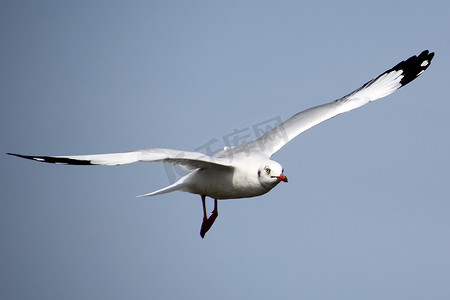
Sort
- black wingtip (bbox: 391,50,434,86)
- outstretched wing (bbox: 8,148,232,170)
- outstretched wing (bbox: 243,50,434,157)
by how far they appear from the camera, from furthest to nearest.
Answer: black wingtip (bbox: 391,50,434,86)
outstretched wing (bbox: 243,50,434,157)
outstretched wing (bbox: 8,148,232,170)

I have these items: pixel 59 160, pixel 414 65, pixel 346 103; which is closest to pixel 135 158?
pixel 59 160

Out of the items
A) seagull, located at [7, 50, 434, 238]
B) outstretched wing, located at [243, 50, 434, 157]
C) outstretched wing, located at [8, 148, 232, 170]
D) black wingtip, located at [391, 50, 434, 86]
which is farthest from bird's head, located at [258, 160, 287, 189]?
black wingtip, located at [391, 50, 434, 86]

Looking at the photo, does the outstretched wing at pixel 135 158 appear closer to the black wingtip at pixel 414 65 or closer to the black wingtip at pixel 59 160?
the black wingtip at pixel 59 160

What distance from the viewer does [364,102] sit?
12266 millimetres

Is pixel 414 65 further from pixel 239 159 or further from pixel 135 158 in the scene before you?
pixel 135 158

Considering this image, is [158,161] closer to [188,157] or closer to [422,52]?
[188,157]

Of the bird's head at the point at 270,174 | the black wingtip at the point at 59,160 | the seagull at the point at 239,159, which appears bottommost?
the bird's head at the point at 270,174

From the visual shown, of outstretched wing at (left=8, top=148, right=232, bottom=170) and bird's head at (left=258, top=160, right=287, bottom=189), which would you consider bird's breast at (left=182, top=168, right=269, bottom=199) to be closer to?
bird's head at (left=258, top=160, right=287, bottom=189)

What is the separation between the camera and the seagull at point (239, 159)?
8805 mm

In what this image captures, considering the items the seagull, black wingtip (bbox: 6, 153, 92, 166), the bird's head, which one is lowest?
the bird's head

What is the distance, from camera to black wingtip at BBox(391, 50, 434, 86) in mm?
13453

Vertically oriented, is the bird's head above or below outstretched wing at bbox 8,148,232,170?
below

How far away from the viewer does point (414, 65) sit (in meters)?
13.7

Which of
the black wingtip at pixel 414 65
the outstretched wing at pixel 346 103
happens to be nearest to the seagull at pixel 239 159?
the outstretched wing at pixel 346 103
